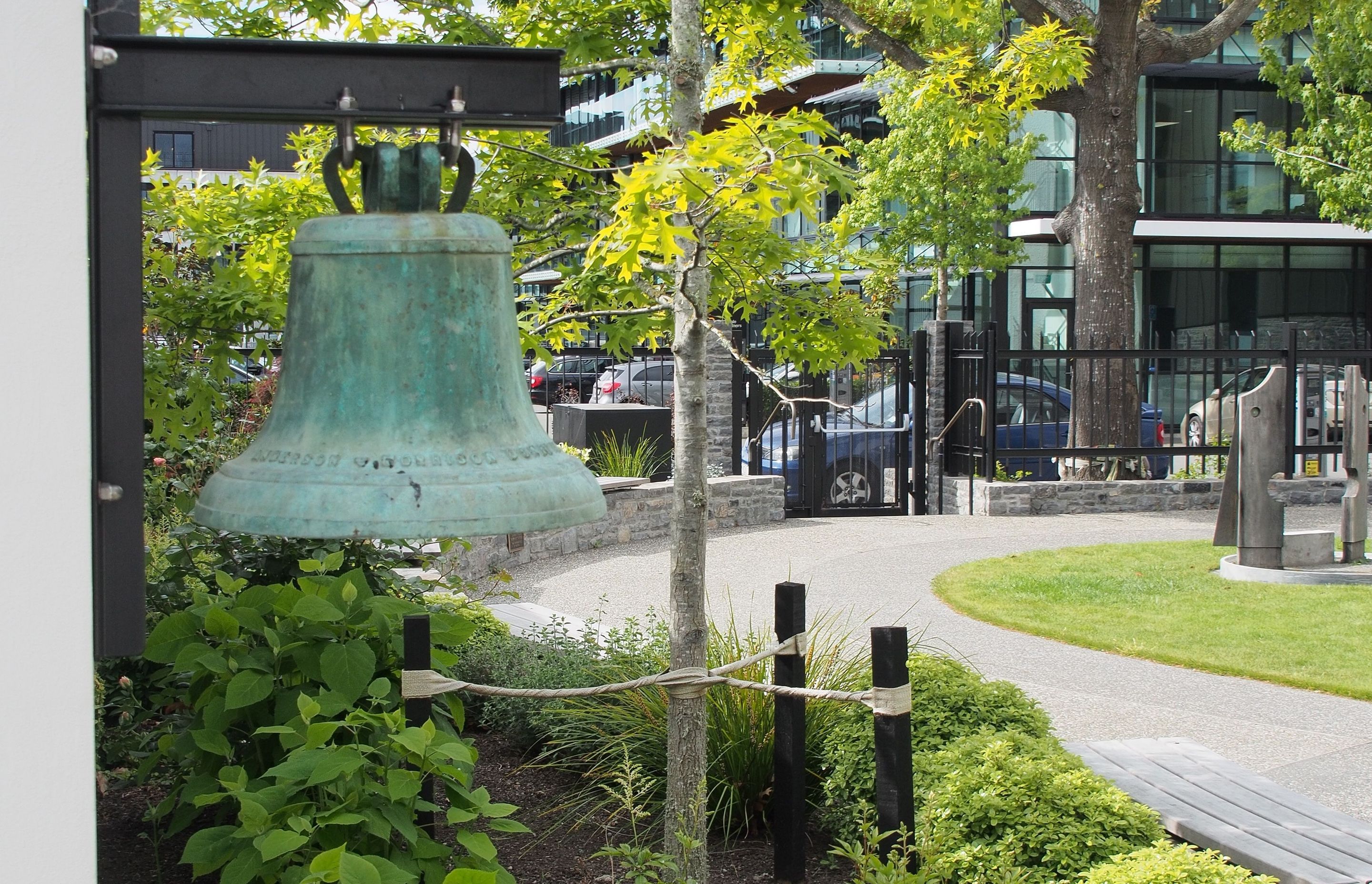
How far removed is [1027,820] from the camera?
386 cm

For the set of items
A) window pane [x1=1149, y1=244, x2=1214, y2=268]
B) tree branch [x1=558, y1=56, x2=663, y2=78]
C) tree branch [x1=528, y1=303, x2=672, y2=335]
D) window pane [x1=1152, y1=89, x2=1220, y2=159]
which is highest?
window pane [x1=1152, y1=89, x2=1220, y2=159]

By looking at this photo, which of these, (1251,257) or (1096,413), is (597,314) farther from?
(1251,257)

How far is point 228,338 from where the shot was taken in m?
4.30

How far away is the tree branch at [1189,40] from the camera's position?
1591 centimetres

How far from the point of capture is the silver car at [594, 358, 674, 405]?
2058cm

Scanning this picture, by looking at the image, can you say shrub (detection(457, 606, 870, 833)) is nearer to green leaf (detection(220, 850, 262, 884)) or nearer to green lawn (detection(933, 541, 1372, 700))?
green leaf (detection(220, 850, 262, 884))

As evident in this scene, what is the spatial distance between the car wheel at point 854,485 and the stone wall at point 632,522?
38.7 inches

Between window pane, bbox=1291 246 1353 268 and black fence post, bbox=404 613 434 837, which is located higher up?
window pane, bbox=1291 246 1353 268

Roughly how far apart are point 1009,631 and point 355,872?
6.43 m

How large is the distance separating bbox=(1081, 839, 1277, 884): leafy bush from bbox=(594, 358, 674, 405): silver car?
52.9ft

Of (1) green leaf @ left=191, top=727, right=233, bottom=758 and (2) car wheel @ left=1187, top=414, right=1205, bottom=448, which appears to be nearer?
(1) green leaf @ left=191, top=727, right=233, bottom=758

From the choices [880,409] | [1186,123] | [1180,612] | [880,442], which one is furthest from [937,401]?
[1186,123]

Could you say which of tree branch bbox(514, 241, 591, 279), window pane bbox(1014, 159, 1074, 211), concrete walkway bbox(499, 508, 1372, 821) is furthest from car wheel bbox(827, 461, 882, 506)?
window pane bbox(1014, 159, 1074, 211)

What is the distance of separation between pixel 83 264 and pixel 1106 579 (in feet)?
31.3
